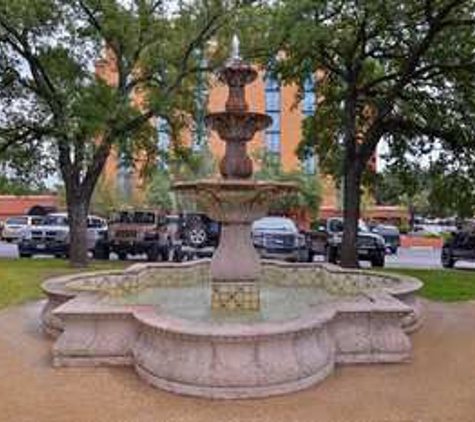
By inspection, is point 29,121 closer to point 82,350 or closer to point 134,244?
point 134,244

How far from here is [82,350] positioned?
22.5 feet

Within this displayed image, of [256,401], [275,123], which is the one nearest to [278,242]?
[256,401]

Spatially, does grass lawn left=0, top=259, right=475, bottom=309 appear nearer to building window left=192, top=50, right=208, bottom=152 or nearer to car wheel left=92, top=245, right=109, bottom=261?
car wheel left=92, top=245, right=109, bottom=261

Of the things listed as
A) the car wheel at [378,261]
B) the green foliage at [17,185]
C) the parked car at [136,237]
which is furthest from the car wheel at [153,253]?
the car wheel at [378,261]

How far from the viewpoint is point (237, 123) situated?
823cm

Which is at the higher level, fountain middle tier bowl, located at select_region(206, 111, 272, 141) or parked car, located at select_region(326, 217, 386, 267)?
fountain middle tier bowl, located at select_region(206, 111, 272, 141)

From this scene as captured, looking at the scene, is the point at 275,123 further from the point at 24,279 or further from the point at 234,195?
the point at 234,195

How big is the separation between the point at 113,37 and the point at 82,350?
13.6 m

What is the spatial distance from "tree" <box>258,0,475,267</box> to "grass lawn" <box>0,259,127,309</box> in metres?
8.46

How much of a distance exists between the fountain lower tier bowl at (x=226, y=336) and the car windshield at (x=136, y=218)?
43.4ft

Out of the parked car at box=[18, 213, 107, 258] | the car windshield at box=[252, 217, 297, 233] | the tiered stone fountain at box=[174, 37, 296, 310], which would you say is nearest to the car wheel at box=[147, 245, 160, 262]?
the parked car at box=[18, 213, 107, 258]

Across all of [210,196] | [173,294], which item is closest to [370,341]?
[210,196]

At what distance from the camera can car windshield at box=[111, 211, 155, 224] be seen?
23.2 meters

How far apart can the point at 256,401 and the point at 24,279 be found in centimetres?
1014
